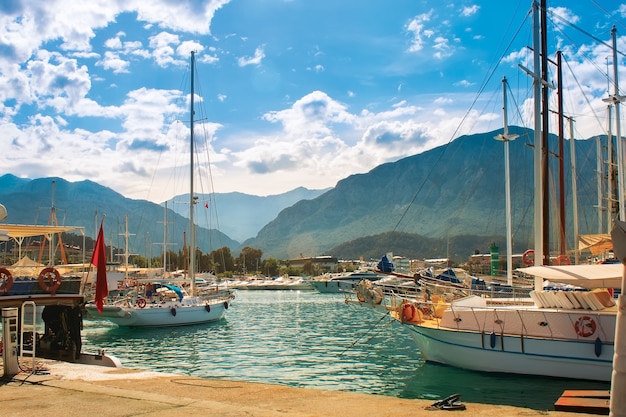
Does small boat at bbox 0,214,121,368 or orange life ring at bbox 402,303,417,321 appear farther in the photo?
orange life ring at bbox 402,303,417,321

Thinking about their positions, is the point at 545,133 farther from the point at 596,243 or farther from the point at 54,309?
the point at 54,309

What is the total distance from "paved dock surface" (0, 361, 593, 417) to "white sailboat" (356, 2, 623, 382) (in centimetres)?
1178

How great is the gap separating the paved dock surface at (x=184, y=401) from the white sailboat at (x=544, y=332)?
38.7 feet

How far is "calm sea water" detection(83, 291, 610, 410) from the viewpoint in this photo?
20.2 m

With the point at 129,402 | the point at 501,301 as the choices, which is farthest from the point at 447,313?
the point at 129,402

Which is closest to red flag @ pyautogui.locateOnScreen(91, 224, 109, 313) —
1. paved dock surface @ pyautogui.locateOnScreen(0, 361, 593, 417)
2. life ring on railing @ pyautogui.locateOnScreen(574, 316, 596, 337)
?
paved dock surface @ pyautogui.locateOnScreen(0, 361, 593, 417)

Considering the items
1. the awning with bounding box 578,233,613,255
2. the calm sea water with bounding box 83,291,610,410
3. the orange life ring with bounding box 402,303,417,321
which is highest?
the awning with bounding box 578,233,613,255

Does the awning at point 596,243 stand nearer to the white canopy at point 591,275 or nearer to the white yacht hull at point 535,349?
the white yacht hull at point 535,349

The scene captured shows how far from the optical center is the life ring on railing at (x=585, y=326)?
20.4 meters

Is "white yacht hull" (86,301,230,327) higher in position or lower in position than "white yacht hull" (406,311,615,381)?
lower

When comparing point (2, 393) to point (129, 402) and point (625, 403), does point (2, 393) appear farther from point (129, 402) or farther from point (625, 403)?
point (625, 403)

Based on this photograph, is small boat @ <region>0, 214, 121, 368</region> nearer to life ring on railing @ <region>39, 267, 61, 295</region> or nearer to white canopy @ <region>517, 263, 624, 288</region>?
life ring on railing @ <region>39, 267, 61, 295</region>

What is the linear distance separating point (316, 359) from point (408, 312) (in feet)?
18.2

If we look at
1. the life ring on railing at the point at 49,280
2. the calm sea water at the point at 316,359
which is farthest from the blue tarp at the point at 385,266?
the life ring on railing at the point at 49,280
